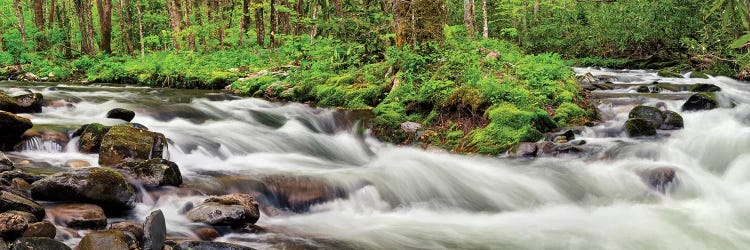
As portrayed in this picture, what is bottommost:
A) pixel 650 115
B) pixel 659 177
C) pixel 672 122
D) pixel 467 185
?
pixel 467 185

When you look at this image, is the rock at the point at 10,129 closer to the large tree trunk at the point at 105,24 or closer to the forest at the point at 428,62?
the forest at the point at 428,62

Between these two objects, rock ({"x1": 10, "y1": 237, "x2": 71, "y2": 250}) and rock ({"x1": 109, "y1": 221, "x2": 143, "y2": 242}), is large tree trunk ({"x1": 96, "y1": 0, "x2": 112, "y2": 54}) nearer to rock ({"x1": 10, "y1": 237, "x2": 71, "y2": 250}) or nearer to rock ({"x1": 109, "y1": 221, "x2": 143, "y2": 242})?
rock ({"x1": 109, "y1": 221, "x2": 143, "y2": 242})

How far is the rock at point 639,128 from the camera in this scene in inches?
368

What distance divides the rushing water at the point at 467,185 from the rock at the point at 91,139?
142 millimetres

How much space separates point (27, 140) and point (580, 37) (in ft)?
80.7

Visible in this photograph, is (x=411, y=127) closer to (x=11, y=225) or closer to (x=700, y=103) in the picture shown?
(x=700, y=103)

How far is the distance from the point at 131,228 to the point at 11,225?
0.87 m

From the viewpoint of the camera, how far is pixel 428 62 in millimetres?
11164

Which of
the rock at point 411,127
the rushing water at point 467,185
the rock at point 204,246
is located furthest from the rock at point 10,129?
the rock at point 411,127

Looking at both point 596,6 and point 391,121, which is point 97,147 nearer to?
point 391,121

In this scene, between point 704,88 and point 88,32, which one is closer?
point 704,88

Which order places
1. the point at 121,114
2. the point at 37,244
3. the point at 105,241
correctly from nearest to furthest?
the point at 37,244, the point at 105,241, the point at 121,114

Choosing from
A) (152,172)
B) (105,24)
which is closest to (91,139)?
(152,172)

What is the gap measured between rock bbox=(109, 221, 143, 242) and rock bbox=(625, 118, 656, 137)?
7.74 m
